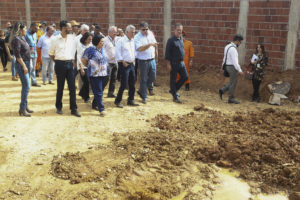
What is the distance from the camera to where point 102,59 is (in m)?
6.93

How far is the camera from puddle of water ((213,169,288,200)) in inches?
167

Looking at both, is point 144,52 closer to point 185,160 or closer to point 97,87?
point 97,87

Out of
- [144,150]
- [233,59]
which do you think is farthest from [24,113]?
→ [233,59]

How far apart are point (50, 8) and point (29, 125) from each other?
33.3ft

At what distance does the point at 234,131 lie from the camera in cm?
629

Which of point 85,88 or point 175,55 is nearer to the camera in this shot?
point 85,88

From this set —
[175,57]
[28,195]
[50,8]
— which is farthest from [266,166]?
[50,8]

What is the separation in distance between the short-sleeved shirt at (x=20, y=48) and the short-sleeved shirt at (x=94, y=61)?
45.4 inches

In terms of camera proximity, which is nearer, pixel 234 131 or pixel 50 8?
pixel 234 131

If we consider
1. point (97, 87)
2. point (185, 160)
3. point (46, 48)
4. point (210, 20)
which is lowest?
point (185, 160)

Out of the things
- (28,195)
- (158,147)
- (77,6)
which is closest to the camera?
(28,195)

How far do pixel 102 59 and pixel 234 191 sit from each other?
3894mm

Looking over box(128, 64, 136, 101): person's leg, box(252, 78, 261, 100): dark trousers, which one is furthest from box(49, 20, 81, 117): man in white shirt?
box(252, 78, 261, 100): dark trousers

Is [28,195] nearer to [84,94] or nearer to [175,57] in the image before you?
[84,94]
